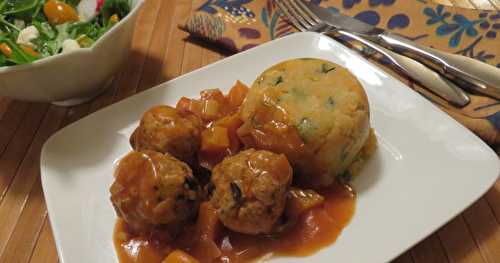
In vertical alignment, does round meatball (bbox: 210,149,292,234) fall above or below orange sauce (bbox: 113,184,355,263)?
above

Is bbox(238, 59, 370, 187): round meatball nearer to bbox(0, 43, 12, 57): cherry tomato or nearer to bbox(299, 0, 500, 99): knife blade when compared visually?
bbox(299, 0, 500, 99): knife blade

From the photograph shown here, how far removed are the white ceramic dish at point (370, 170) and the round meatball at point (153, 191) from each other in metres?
0.22

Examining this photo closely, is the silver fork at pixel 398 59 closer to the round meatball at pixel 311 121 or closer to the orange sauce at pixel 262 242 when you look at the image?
the round meatball at pixel 311 121

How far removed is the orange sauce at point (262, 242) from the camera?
1.63 m

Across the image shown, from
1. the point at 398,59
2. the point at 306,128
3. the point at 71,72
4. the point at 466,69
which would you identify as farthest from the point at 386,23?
the point at 71,72

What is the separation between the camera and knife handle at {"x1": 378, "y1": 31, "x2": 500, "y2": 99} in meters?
2.15

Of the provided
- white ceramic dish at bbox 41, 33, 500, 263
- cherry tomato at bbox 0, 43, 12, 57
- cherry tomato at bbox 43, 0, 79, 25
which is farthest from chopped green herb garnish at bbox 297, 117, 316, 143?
cherry tomato at bbox 43, 0, 79, 25

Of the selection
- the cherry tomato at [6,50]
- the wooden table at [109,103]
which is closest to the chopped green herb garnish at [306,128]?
the wooden table at [109,103]

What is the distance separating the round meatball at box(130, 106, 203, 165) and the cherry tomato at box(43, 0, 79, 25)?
1.14 metres

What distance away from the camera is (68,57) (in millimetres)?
1995

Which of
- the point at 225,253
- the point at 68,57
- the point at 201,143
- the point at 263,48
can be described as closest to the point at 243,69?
the point at 263,48

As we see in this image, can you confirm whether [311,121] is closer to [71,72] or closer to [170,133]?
[170,133]

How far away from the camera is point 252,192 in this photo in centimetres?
154

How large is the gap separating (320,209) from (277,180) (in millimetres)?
273
